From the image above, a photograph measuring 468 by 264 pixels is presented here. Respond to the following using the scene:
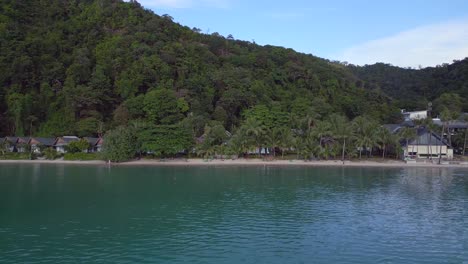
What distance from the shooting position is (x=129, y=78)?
82.9 meters

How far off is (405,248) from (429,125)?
4449cm

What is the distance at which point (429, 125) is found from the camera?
5875cm

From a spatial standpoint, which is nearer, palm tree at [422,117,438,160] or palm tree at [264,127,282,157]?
palm tree at [422,117,438,160]

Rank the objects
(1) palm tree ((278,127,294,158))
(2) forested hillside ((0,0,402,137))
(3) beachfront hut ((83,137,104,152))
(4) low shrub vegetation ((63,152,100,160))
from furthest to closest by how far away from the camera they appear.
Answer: (2) forested hillside ((0,0,402,137))
(3) beachfront hut ((83,137,104,152))
(4) low shrub vegetation ((63,152,100,160))
(1) palm tree ((278,127,294,158))

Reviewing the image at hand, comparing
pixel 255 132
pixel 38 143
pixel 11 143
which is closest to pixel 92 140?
pixel 38 143

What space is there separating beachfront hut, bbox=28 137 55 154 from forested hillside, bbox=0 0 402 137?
178 inches

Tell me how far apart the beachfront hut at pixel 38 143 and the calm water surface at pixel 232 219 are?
22011mm

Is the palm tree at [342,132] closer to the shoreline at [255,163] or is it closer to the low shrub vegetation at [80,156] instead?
the shoreline at [255,163]

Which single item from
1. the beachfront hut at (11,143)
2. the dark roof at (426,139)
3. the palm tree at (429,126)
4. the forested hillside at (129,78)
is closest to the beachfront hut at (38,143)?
the beachfront hut at (11,143)

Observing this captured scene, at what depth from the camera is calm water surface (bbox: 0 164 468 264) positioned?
1850 cm

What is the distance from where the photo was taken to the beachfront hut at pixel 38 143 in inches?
2569

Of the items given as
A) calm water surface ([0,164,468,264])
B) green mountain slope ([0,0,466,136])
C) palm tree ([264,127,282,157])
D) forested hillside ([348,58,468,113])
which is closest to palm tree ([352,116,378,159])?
palm tree ([264,127,282,157])

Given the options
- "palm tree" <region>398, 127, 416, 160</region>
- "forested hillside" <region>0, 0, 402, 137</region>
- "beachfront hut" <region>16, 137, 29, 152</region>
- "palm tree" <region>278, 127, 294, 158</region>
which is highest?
"forested hillside" <region>0, 0, 402, 137</region>

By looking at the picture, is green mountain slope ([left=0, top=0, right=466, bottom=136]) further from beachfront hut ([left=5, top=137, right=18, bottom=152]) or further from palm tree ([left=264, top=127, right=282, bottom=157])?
palm tree ([left=264, top=127, right=282, bottom=157])
